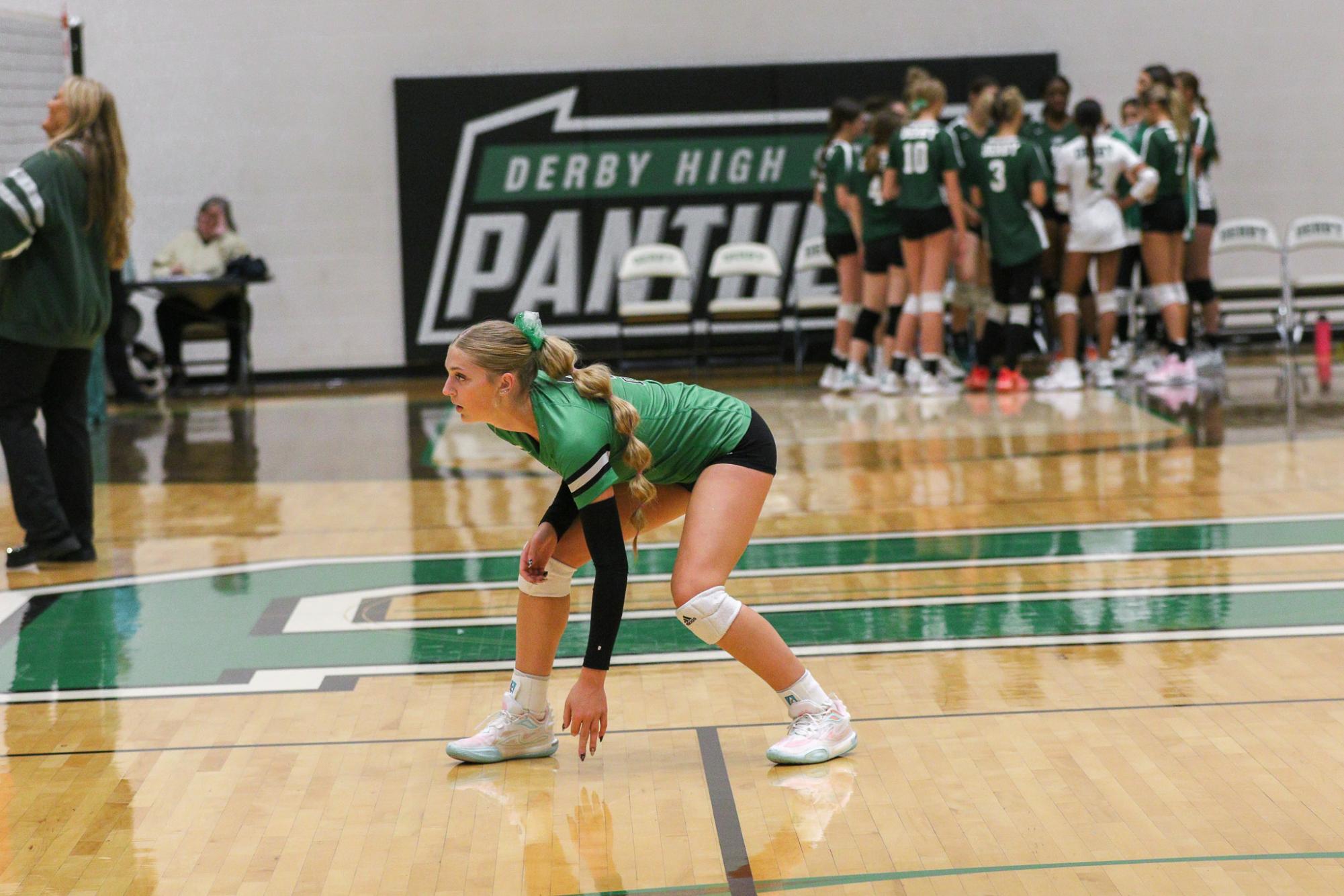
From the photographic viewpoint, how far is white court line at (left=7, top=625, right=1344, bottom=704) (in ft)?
13.3

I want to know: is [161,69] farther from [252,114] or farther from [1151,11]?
[1151,11]

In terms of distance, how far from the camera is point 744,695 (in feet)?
12.6

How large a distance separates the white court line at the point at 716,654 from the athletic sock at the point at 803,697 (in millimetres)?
806

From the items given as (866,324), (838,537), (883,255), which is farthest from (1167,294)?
(838,537)

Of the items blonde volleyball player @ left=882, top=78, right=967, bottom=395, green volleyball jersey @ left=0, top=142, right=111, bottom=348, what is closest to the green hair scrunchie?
green volleyball jersey @ left=0, top=142, right=111, bottom=348

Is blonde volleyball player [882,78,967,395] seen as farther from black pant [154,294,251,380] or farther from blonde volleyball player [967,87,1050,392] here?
black pant [154,294,251,380]

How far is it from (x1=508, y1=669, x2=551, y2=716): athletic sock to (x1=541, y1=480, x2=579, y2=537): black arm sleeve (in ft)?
1.12

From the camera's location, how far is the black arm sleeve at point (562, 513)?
3.26 metres

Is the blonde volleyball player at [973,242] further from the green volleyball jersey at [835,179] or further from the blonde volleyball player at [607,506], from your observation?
the blonde volleyball player at [607,506]

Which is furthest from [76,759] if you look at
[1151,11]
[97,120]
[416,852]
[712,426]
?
[1151,11]

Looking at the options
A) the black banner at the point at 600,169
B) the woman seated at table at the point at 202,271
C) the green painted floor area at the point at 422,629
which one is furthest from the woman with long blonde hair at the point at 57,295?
the black banner at the point at 600,169

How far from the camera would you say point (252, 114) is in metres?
12.7

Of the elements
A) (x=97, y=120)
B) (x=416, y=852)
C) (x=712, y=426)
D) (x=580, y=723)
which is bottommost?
(x=416, y=852)

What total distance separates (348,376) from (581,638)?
915cm
